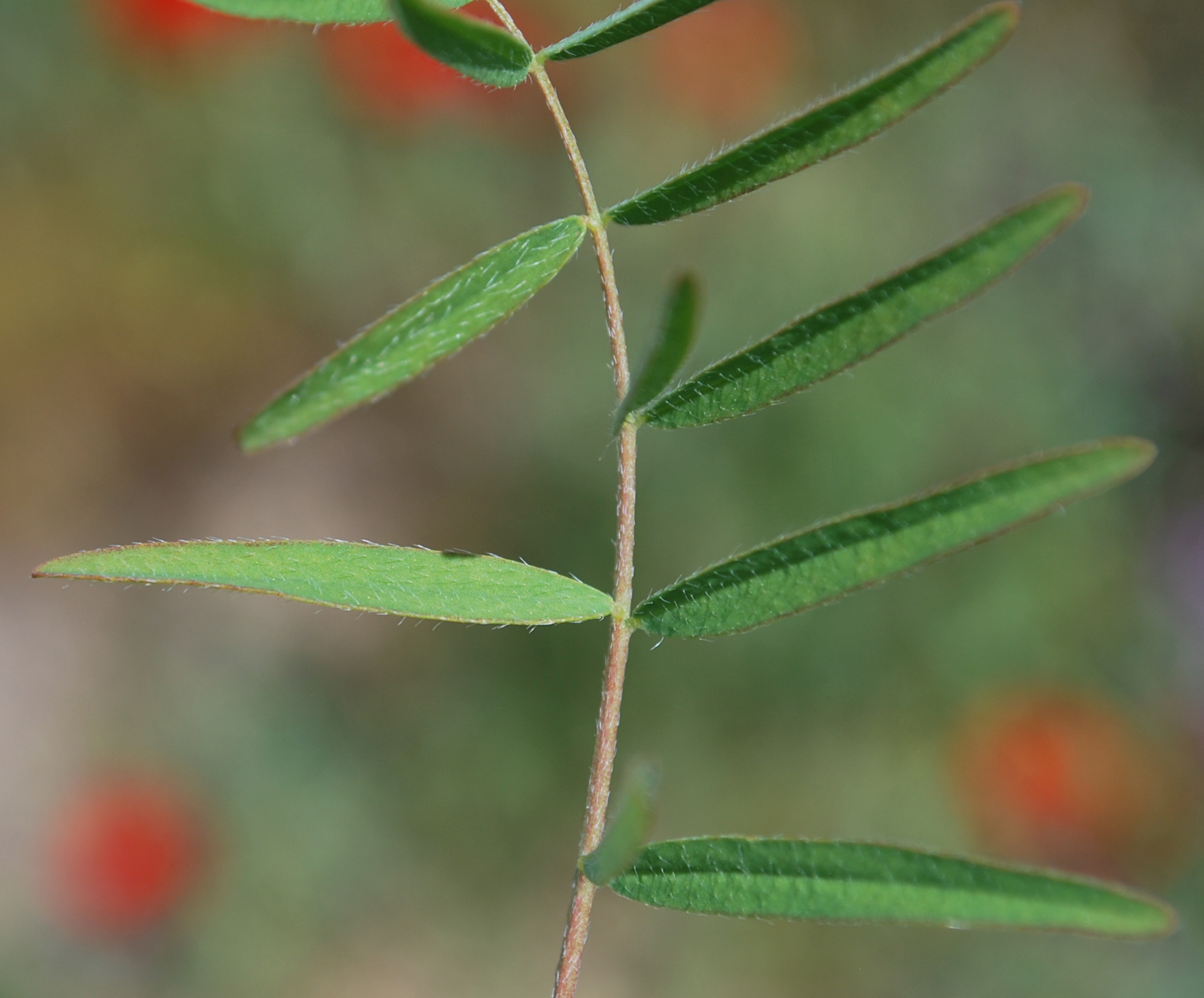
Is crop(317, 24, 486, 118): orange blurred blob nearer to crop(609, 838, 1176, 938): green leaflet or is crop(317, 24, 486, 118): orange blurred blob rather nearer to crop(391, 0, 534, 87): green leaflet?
crop(391, 0, 534, 87): green leaflet

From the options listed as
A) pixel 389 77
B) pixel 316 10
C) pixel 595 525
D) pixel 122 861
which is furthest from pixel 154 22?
pixel 316 10

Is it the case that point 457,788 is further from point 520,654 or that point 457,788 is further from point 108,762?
point 108,762

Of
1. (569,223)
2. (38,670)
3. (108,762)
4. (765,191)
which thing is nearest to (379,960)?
(108,762)

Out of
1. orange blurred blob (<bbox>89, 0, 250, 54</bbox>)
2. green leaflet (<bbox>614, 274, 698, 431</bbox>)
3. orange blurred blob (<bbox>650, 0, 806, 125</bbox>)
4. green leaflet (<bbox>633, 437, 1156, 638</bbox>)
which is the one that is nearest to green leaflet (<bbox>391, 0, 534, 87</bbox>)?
green leaflet (<bbox>614, 274, 698, 431</bbox>)

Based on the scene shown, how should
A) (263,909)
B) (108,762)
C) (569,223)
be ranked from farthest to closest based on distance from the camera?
(108,762) → (263,909) → (569,223)

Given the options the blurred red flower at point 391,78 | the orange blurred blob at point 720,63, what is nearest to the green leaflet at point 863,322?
the blurred red flower at point 391,78
